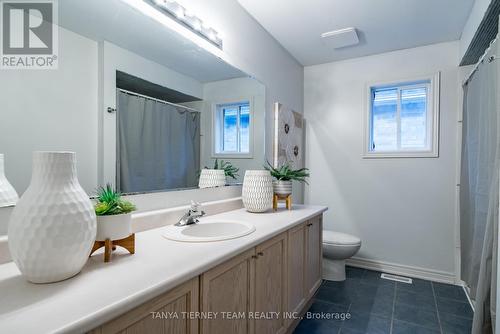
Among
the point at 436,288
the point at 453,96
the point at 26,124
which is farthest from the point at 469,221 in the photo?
the point at 26,124

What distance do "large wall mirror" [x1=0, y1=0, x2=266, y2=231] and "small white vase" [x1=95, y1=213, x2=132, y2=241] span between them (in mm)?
305

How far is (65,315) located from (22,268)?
9.8 inches

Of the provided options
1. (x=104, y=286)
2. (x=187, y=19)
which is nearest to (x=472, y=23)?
(x=187, y=19)

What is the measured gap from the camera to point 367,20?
221 centimetres

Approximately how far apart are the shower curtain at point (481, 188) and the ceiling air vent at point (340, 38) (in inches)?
38.7

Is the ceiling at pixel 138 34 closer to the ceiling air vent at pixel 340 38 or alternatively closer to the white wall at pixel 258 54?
the white wall at pixel 258 54

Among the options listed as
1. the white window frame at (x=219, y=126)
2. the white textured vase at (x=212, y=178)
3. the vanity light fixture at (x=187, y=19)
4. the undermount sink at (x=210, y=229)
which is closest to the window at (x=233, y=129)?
the white window frame at (x=219, y=126)

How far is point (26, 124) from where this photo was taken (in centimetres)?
93

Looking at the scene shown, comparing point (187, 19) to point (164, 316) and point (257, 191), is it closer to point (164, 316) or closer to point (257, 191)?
point (257, 191)

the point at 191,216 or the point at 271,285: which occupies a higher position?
the point at 191,216

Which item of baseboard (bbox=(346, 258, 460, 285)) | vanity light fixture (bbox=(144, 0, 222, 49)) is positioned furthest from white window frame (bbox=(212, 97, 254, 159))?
baseboard (bbox=(346, 258, 460, 285))

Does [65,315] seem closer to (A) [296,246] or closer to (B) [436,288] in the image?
(A) [296,246]

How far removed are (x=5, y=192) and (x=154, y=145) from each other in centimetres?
65

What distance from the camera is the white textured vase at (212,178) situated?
1.78 m
